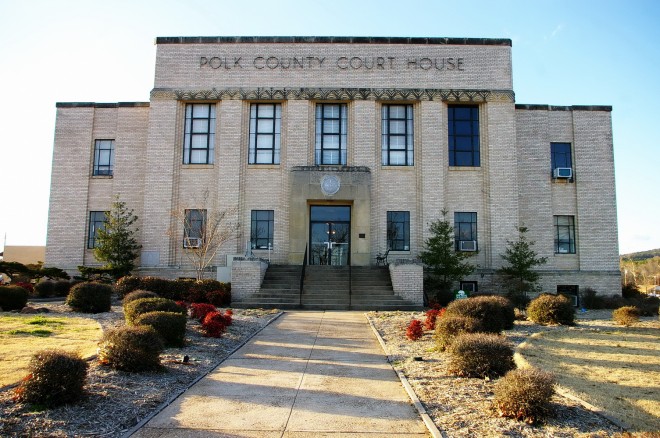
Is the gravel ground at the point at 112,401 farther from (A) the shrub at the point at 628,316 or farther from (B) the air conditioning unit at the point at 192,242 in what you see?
(B) the air conditioning unit at the point at 192,242

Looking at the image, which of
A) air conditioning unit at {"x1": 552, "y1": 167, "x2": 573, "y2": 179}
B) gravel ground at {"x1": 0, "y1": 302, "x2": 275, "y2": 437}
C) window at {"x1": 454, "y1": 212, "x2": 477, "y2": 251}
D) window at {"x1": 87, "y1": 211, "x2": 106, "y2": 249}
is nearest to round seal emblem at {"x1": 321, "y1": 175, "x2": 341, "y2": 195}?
window at {"x1": 454, "y1": 212, "x2": 477, "y2": 251}

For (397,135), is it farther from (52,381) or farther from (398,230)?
(52,381)

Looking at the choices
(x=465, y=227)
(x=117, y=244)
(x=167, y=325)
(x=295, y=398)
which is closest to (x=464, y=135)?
(x=465, y=227)

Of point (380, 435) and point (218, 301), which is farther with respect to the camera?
point (218, 301)

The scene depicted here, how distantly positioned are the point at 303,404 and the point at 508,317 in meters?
9.05

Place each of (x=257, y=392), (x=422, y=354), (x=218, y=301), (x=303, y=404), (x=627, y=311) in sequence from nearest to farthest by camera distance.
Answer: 1. (x=303, y=404)
2. (x=257, y=392)
3. (x=422, y=354)
4. (x=627, y=311)
5. (x=218, y=301)

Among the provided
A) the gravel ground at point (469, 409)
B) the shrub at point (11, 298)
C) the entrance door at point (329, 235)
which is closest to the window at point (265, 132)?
the entrance door at point (329, 235)

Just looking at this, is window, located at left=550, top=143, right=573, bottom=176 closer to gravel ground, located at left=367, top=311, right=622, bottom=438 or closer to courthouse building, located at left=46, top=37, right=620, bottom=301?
courthouse building, located at left=46, top=37, right=620, bottom=301

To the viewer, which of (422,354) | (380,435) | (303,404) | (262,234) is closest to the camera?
(380,435)

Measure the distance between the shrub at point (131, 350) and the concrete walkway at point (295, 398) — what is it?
0.94 m

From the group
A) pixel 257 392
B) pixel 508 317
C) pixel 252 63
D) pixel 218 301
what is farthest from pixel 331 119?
pixel 257 392

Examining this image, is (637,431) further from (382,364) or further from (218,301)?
(218,301)

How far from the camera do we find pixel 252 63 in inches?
1087

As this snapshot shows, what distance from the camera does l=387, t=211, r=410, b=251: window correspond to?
1044 inches
